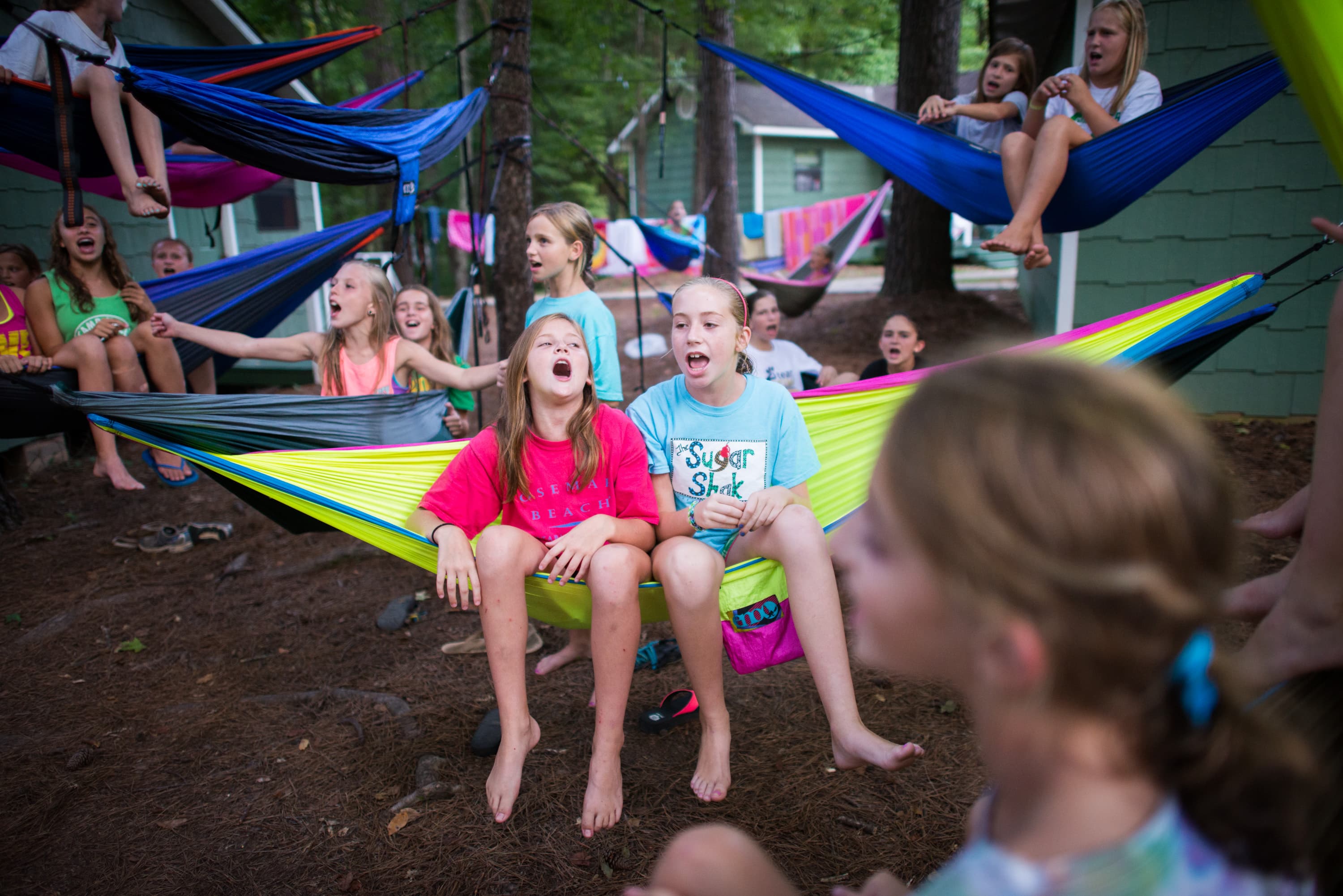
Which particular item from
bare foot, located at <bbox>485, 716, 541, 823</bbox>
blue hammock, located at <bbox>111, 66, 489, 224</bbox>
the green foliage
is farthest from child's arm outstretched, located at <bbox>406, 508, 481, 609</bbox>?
the green foliage

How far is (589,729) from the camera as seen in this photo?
6.40 ft

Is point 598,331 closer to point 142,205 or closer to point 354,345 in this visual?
point 354,345

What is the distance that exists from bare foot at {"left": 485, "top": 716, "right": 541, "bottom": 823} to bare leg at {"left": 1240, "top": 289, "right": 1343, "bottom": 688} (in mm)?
1270

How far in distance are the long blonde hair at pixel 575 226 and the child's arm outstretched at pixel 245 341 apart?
87cm

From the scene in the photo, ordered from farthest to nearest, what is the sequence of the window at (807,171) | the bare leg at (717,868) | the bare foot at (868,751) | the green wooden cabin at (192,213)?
the window at (807,171)
the green wooden cabin at (192,213)
the bare foot at (868,751)
the bare leg at (717,868)

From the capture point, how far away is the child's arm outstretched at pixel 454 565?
162cm

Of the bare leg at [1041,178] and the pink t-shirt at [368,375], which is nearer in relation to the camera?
the bare leg at [1041,178]

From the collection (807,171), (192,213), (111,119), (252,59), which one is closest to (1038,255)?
(111,119)

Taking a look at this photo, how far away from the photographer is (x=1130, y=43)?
2639 millimetres

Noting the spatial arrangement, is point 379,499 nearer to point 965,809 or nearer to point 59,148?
point 965,809

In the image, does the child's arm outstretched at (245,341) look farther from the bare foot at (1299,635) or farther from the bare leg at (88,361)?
the bare foot at (1299,635)

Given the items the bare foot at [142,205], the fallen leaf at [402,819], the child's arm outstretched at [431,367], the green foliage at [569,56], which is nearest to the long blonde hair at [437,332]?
the child's arm outstretched at [431,367]

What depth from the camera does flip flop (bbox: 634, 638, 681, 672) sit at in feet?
7.38

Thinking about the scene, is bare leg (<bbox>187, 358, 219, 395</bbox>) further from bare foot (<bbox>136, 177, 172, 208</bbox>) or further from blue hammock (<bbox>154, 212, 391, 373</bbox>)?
bare foot (<bbox>136, 177, 172, 208</bbox>)
